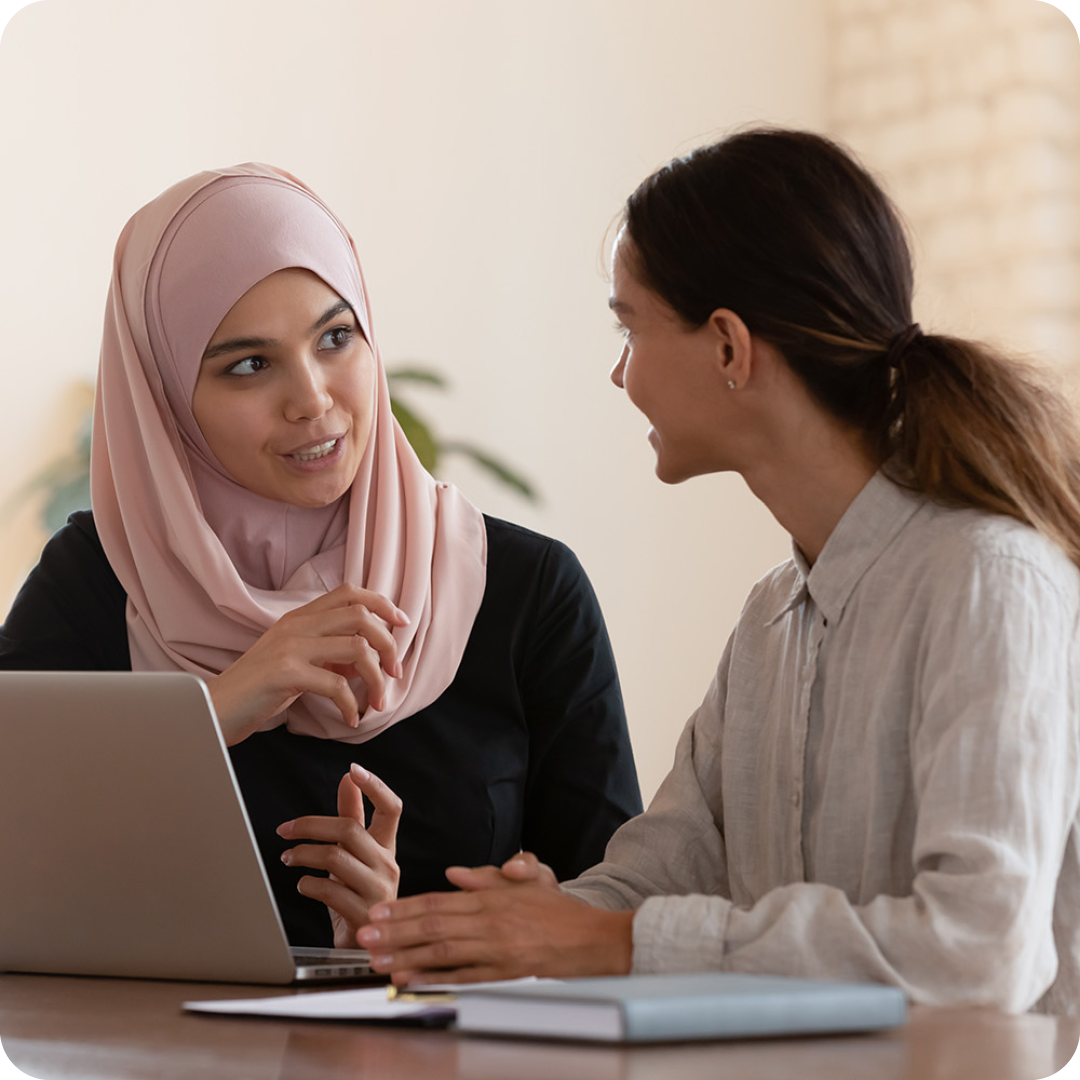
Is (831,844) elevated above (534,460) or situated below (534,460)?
below

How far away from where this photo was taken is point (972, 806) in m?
1.02

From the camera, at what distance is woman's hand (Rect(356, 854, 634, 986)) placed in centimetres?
105

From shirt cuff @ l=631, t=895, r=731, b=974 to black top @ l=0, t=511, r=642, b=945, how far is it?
2.14 ft

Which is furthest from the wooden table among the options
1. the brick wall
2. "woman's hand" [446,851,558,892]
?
the brick wall

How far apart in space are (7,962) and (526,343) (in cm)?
263

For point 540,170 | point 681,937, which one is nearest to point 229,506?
point 681,937

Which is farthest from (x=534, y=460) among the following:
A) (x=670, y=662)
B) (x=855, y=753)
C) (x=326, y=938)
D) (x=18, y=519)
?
(x=855, y=753)

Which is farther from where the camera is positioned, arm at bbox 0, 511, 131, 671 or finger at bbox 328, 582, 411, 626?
arm at bbox 0, 511, 131, 671

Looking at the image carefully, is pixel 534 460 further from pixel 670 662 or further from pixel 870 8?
pixel 870 8

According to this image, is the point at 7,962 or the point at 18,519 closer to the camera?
the point at 7,962

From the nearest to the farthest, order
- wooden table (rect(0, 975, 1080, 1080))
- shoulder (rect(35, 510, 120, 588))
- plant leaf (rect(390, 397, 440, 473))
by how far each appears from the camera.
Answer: wooden table (rect(0, 975, 1080, 1080))
shoulder (rect(35, 510, 120, 588))
plant leaf (rect(390, 397, 440, 473))

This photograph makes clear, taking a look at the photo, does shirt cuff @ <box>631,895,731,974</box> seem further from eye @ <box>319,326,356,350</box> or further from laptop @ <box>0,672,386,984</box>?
eye @ <box>319,326,356,350</box>

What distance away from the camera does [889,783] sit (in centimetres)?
119

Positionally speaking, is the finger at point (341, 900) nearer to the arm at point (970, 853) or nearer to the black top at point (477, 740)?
the black top at point (477, 740)
